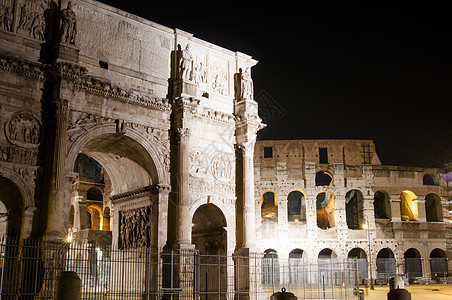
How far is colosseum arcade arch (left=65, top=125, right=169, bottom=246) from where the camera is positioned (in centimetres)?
1620

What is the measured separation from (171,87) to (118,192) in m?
4.82

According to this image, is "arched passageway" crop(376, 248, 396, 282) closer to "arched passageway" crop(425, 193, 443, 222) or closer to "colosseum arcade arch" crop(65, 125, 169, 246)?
"arched passageway" crop(425, 193, 443, 222)

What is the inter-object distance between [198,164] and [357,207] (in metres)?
21.9

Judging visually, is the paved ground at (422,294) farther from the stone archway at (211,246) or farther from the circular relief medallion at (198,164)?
the circular relief medallion at (198,164)

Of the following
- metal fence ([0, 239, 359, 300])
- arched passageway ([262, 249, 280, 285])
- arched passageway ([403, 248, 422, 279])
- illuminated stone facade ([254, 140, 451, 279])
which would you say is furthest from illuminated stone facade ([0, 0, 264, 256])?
arched passageway ([403, 248, 422, 279])

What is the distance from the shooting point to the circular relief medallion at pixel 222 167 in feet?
61.9

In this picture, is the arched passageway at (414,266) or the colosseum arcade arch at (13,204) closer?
the colosseum arcade arch at (13,204)

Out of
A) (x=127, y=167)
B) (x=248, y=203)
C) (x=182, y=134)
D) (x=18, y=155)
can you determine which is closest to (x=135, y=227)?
(x=127, y=167)

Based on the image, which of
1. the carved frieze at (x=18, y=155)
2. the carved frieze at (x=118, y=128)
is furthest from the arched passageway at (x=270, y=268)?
the carved frieze at (x=18, y=155)

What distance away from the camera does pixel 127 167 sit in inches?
732

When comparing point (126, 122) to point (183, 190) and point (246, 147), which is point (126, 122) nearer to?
point (183, 190)

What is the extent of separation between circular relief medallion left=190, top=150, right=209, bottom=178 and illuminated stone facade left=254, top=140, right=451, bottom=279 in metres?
16.0

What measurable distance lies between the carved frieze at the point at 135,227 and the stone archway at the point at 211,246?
2.46m

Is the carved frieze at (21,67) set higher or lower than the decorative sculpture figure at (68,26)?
lower
